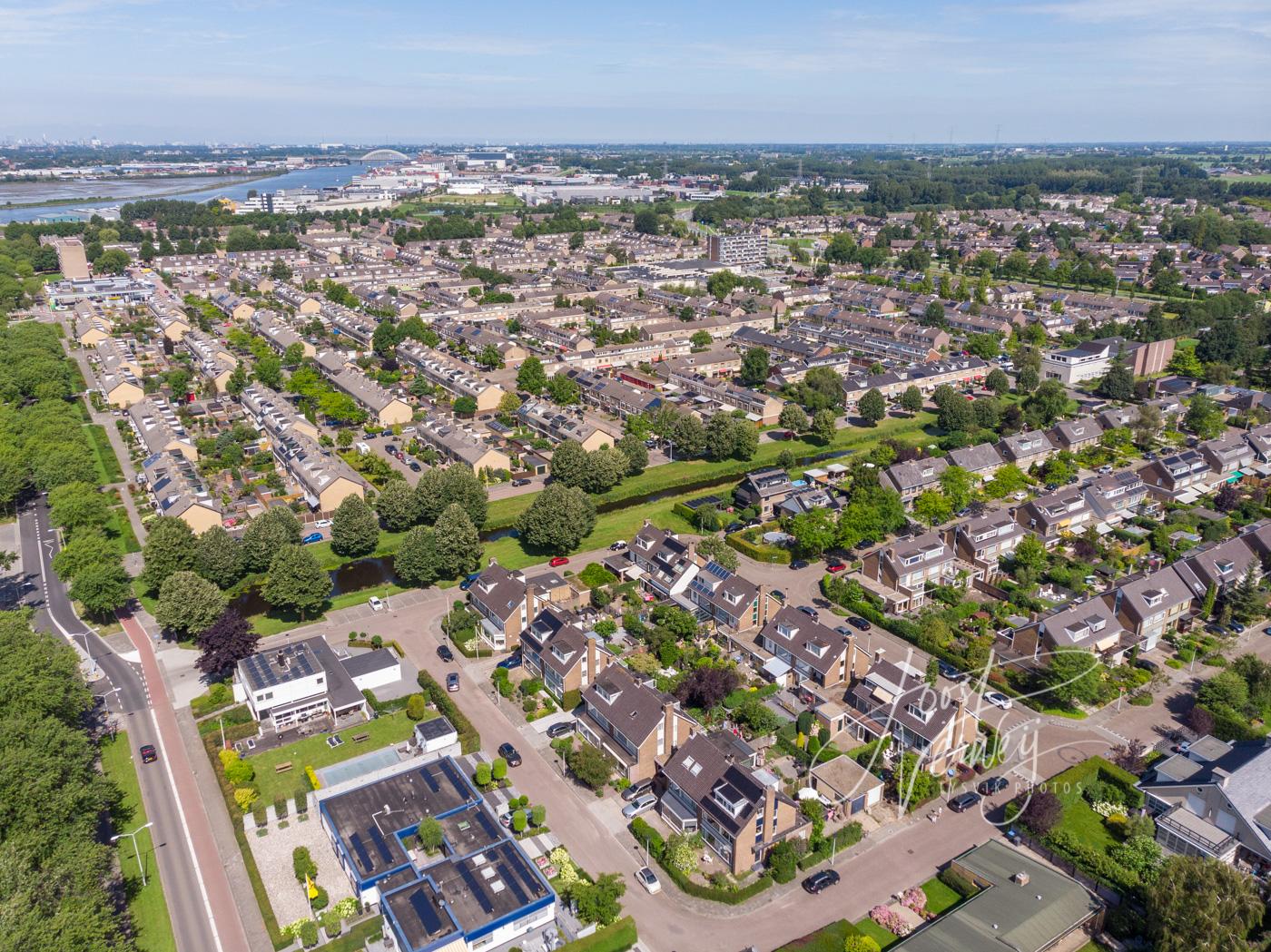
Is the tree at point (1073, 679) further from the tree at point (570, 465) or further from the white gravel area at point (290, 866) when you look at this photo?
the tree at point (570, 465)

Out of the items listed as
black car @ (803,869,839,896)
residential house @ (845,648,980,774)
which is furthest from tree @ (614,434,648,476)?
black car @ (803,869,839,896)

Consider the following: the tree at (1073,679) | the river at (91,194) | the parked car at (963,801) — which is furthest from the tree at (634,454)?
the river at (91,194)

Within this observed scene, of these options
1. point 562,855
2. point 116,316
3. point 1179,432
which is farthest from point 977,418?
point 116,316

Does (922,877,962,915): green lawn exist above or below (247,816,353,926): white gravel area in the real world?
above

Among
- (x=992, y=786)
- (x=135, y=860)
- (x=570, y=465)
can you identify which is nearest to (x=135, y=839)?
(x=135, y=860)

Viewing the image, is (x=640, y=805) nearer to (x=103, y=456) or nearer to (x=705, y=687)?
(x=705, y=687)

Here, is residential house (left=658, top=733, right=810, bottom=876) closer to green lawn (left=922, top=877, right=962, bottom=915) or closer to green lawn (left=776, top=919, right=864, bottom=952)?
green lawn (left=776, top=919, right=864, bottom=952)
